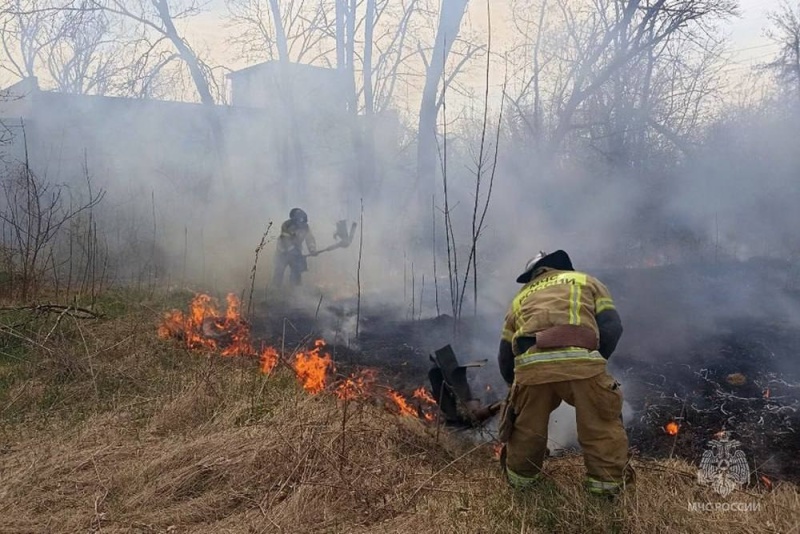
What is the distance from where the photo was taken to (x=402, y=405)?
16.3 ft

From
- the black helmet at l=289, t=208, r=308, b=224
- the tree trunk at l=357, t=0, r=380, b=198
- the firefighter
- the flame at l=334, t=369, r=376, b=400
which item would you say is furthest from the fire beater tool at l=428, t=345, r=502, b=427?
the tree trunk at l=357, t=0, r=380, b=198

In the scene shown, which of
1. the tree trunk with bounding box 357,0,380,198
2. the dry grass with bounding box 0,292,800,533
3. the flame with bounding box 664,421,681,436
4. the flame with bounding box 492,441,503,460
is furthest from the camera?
the tree trunk with bounding box 357,0,380,198

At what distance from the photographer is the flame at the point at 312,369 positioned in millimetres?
5445

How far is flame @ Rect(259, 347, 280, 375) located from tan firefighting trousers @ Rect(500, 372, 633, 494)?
3.07 m

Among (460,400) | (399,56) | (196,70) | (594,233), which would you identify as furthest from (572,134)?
(460,400)

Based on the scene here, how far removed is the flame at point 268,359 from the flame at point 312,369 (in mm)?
226

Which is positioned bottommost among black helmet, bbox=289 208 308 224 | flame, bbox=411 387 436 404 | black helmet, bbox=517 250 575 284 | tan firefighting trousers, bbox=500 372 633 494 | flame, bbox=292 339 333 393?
flame, bbox=411 387 436 404

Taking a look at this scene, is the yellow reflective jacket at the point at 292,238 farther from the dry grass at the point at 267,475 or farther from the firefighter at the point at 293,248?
the dry grass at the point at 267,475

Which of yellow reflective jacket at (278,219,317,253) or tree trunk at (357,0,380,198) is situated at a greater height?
tree trunk at (357,0,380,198)

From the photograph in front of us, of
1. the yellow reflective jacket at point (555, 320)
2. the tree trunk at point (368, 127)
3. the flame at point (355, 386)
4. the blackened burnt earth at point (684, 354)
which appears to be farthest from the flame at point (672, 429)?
the tree trunk at point (368, 127)

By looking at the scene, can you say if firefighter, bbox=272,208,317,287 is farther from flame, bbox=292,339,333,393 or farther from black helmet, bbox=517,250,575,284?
black helmet, bbox=517,250,575,284

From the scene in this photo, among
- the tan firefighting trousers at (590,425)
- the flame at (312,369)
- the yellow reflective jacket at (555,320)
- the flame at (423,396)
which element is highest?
the yellow reflective jacket at (555,320)

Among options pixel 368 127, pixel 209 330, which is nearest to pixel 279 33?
pixel 368 127

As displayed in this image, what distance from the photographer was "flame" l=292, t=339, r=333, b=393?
545 cm
